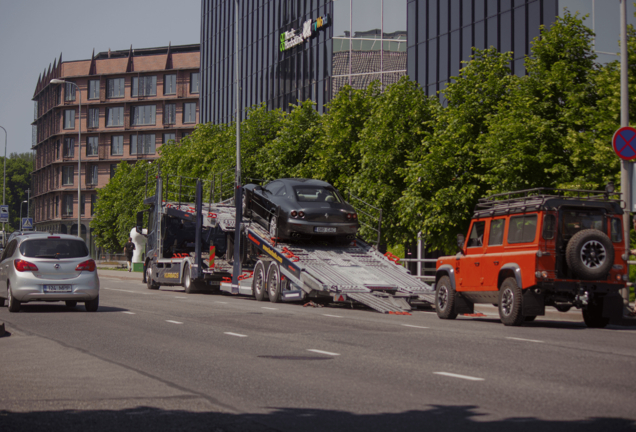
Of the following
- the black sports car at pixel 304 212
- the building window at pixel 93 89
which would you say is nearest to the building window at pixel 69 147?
the building window at pixel 93 89

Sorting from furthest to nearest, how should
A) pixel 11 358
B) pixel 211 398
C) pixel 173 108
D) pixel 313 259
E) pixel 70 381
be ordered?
pixel 173 108
pixel 313 259
pixel 11 358
pixel 70 381
pixel 211 398

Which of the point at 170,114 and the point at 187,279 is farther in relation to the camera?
the point at 170,114

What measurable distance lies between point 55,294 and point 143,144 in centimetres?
8979

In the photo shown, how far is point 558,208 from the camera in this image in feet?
46.8

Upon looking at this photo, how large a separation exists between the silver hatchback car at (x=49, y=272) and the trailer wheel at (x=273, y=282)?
5035 millimetres

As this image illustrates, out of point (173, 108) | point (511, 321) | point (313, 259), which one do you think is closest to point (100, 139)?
point (173, 108)

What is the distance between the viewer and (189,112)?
337 feet

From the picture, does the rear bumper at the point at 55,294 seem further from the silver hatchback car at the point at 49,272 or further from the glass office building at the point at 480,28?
the glass office building at the point at 480,28

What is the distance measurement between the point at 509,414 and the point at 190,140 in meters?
47.2

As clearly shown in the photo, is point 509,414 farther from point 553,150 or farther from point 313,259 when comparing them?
point 553,150

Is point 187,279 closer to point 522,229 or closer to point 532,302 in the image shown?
point 522,229

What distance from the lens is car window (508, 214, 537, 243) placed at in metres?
14.4

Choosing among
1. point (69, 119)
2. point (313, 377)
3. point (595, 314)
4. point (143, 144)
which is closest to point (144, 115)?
point (143, 144)

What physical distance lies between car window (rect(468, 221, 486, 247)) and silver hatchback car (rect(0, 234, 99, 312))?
803 cm
